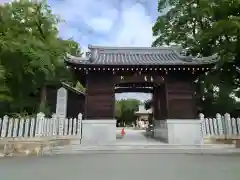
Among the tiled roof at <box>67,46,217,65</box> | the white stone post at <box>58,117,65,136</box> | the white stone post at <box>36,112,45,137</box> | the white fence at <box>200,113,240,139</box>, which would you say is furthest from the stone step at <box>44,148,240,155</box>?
the tiled roof at <box>67,46,217,65</box>

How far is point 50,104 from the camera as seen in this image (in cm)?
1831

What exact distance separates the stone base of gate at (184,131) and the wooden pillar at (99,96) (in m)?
3.39

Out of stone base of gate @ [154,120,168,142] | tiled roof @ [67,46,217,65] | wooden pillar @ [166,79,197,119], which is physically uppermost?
tiled roof @ [67,46,217,65]

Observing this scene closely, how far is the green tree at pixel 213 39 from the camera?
17406 millimetres

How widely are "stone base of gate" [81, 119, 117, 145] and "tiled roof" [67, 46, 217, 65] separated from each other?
3261 millimetres

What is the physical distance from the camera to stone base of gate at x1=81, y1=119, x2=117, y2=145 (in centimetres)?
1312

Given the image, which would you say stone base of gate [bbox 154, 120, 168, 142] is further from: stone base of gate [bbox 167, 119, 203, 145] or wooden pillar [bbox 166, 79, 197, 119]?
wooden pillar [bbox 166, 79, 197, 119]

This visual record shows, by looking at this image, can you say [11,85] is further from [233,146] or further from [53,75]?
[233,146]

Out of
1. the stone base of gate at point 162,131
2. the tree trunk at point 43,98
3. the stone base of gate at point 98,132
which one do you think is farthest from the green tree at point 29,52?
the stone base of gate at point 162,131

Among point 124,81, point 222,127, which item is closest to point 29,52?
point 124,81

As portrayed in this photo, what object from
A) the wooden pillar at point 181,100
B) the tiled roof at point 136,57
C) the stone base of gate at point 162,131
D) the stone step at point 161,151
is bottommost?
the stone step at point 161,151

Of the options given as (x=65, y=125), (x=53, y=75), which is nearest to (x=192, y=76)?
(x=65, y=125)

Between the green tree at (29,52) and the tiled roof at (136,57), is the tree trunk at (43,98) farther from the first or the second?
the tiled roof at (136,57)

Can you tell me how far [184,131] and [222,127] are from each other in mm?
2012
